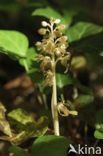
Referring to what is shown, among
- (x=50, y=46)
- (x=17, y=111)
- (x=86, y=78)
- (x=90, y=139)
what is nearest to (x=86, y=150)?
(x=90, y=139)

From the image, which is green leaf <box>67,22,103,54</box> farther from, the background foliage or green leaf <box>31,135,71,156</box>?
green leaf <box>31,135,71,156</box>

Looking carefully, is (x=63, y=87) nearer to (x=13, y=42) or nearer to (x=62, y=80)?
(x=62, y=80)

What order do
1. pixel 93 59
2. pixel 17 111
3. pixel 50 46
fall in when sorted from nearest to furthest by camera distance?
pixel 50 46 → pixel 17 111 → pixel 93 59

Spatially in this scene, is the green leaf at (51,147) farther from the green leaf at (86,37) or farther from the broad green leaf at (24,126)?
the green leaf at (86,37)

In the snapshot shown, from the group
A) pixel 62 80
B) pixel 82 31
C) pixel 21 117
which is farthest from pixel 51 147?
pixel 82 31

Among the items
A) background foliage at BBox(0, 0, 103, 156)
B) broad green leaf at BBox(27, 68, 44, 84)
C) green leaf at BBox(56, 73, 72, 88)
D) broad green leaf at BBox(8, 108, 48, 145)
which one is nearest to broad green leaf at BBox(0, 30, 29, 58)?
background foliage at BBox(0, 0, 103, 156)

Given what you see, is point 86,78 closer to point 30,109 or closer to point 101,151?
point 30,109

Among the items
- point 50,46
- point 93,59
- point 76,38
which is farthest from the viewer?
point 93,59
